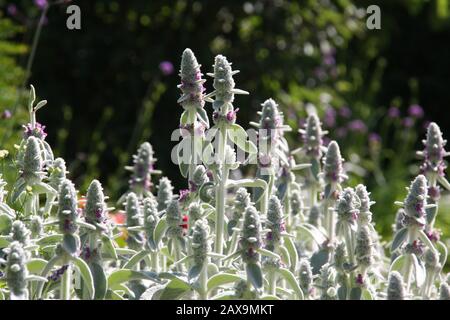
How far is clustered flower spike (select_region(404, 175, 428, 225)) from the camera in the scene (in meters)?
2.36

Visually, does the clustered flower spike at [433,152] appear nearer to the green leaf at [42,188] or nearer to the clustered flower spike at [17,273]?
the green leaf at [42,188]

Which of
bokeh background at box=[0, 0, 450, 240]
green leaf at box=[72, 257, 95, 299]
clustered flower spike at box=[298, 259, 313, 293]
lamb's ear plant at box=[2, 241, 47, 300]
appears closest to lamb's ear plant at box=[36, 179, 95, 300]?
green leaf at box=[72, 257, 95, 299]

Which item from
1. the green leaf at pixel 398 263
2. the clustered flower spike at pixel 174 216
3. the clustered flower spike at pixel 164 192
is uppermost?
the clustered flower spike at pixel 164 192

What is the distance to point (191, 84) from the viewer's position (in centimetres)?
243

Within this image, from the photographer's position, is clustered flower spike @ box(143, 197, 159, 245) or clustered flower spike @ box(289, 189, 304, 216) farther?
clustered flower spike @ box(289, 189, 304, 216)

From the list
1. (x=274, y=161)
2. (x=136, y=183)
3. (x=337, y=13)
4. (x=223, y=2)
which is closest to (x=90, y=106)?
(x=223, y=2)

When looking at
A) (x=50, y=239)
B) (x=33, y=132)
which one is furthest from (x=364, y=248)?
(x=33, y=132)

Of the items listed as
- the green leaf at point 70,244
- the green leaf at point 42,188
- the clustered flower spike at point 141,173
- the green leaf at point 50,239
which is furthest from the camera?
the clustered flower spike at point 141,173

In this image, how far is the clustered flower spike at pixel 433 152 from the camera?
2748 millimetres

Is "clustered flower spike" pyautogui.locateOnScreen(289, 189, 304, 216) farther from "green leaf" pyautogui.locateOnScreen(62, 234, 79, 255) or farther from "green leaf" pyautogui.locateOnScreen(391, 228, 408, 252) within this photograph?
"green leaf" pyautogui.locateOnScreen(62, 234, 79, 255)

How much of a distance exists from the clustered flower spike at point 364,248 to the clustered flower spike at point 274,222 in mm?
224

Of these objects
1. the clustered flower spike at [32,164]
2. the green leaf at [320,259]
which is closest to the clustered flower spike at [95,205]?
the clustered flower spike at [32,164]

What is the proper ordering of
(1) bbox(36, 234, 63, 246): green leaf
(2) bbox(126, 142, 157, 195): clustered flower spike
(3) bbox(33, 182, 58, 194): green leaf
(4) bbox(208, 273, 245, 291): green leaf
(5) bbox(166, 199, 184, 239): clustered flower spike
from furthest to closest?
(2) bbox(126, 142, 157, 195): clustered flower spike
(5) bbox(166, 199, 184, 239): clustered flower spike
(3) bbox(33, 182, 58, 194): green leaf
(1) bbox(36, 234, 63, 246): green leaf
(4) bbox(208, 273, 245, 291): green leaf

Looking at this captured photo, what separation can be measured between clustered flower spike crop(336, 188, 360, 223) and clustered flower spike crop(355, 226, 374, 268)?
90 mm
